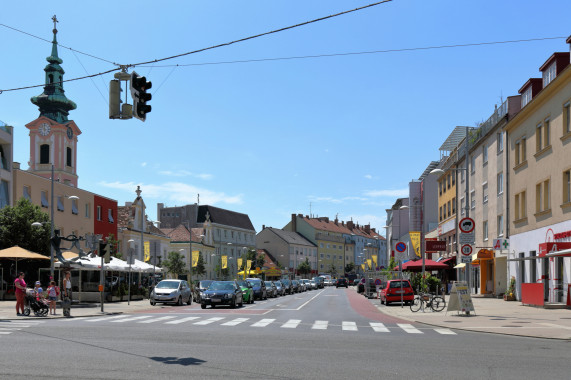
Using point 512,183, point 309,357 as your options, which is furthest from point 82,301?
point 309,357

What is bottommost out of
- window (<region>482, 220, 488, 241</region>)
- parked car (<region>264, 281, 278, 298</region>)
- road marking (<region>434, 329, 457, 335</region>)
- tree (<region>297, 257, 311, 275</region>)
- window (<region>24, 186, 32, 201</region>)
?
tree (<region>297, 257, 311, 275</region>)

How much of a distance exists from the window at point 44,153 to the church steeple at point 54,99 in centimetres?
430

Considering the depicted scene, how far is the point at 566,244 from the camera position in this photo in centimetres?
2773

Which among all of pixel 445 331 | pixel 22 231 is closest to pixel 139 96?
pixel 445 331

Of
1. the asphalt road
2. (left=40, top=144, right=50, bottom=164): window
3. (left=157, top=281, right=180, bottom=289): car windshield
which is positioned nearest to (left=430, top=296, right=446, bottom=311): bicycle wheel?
the asphalt road

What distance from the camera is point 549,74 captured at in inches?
1330

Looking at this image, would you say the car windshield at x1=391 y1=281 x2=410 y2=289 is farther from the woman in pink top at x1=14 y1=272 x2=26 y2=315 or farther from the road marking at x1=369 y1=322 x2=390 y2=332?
the woman in pink top at x1=14 y1=272 x2=26 y2=315

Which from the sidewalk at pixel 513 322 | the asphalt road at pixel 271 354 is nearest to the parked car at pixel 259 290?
the sidewalk at pixel 513 322

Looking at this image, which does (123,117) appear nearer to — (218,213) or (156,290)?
(156,290)

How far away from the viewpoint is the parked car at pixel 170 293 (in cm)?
3769

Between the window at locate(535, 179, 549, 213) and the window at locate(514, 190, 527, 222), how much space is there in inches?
92.2

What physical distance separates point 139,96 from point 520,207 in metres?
28.4

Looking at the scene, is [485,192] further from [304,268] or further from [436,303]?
[304,268]

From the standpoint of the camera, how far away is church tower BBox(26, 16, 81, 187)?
7844cm
